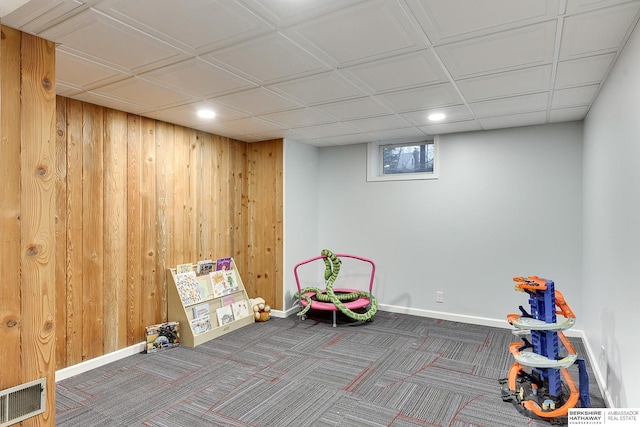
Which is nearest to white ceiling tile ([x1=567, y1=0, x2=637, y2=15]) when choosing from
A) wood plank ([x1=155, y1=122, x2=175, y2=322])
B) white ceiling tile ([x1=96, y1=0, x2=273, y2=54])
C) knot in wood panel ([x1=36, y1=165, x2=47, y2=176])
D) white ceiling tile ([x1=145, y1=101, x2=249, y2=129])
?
white ceiling tile ([x1=96, y1=0, x2=273, y2=54])

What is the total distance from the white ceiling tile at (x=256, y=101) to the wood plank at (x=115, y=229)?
107cm

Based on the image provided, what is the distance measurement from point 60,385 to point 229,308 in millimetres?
1710

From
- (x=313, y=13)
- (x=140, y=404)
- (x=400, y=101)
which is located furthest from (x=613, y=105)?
(x=140, y=404)

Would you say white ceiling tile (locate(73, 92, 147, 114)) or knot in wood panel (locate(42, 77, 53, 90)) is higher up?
white ceiling tile (locate(73, 92, 147, 114))

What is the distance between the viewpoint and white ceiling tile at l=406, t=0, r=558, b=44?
162 centimetres

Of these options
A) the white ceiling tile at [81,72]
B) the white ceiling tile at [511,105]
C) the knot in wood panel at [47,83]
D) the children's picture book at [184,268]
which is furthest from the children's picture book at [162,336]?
the white ceiling tile at [511,105]

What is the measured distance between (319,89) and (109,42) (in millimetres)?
1393

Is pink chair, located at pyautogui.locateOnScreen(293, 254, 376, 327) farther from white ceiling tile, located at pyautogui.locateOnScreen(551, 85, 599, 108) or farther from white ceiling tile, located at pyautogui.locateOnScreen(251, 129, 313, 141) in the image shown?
white ceiling tile, located at pyautogui.locateOnScreen(551, 85, 599, 108)

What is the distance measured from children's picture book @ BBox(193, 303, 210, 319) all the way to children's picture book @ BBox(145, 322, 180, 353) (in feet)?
0.65

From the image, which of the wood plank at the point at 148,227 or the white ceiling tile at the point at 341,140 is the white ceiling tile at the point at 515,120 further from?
the wood plank at the point at 148,227

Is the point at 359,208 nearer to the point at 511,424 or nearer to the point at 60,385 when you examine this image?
the point at 511,424

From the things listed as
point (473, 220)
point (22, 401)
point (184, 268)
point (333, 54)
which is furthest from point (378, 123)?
point (22, 401)

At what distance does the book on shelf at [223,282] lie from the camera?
4211 mm

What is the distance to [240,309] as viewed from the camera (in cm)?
433
